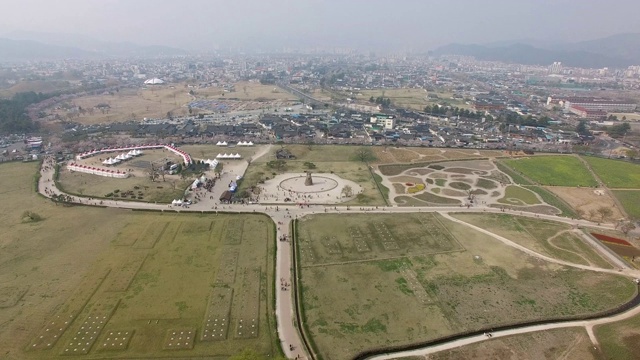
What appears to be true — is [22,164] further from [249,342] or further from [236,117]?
[249,342]

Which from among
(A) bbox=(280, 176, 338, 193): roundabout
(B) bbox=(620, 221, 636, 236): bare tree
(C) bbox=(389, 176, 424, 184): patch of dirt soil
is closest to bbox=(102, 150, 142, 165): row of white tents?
(A) bbox=(280, 176, 338, 193): roundabout

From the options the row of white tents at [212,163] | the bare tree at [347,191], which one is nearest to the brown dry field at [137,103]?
the row of white tents at [212,163]

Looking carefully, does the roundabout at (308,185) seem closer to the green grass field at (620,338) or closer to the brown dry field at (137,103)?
the green grass field at (620,338)

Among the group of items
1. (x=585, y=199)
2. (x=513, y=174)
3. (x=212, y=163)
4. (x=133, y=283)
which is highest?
(x=513, y=174)

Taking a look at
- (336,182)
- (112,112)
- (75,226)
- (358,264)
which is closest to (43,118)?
(112,112)

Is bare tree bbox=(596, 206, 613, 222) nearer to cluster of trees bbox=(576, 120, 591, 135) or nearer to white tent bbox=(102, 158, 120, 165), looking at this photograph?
cluster of trees bbox=(576, 120, 591, 135)

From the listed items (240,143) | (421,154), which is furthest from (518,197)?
(240,143)

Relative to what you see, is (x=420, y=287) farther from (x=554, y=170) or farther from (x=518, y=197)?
(x=554, y=170)
